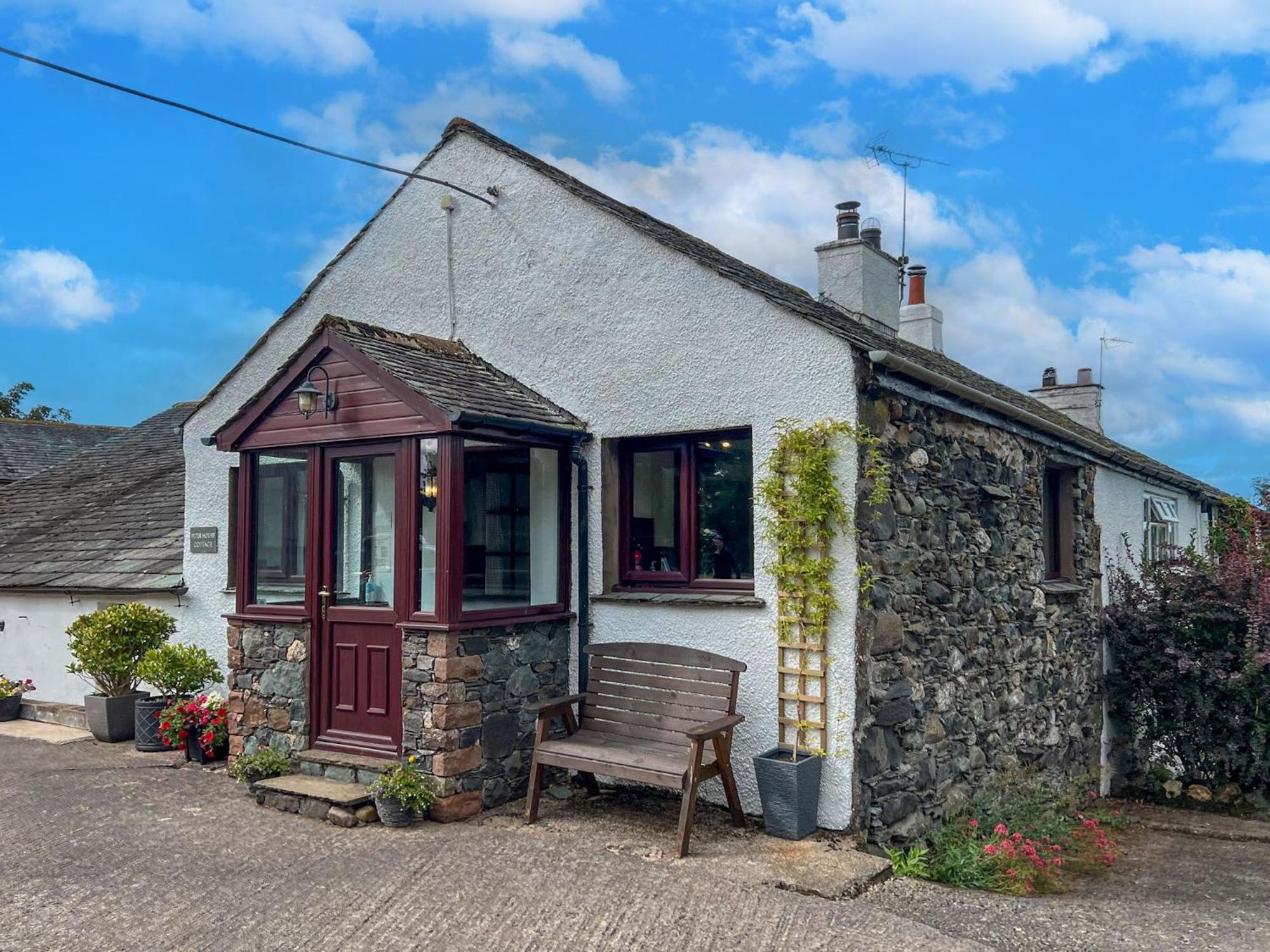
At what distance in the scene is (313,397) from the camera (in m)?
7.51

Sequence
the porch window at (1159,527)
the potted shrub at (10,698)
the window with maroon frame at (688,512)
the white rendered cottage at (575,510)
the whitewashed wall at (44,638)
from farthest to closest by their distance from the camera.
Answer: the porch window at (1159,527), the whitewashed wall at (44,638), the potted shrub at (10,698), the window with maroon frame at (688,512), the white rendered cottage at (575,510)

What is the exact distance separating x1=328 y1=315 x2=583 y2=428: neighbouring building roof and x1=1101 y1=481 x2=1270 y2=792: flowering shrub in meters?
6.86

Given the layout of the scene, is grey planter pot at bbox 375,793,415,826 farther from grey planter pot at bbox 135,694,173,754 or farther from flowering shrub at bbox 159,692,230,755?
grey planter pot at bbox 135,694,173,754

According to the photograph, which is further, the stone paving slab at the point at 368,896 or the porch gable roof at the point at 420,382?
the porch gable roof at the point at 420,382

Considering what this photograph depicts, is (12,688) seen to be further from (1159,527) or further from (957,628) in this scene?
(1159,527)

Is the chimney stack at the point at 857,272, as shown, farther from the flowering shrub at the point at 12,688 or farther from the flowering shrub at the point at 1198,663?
the flowering shrub at the point at 12,688

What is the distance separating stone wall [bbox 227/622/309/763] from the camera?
7727 mm

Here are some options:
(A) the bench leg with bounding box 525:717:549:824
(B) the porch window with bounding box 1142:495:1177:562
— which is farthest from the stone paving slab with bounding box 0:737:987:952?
(B) the porch window with bounding box 1142:495:1177:562

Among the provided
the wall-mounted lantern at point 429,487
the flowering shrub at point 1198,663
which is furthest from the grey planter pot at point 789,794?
the flowering shrub at point 1198,663

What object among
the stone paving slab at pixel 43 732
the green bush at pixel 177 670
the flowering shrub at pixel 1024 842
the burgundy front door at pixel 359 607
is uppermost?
the burgundy front door at pixel 359 607

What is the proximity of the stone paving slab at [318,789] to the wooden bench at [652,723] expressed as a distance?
3.80ft

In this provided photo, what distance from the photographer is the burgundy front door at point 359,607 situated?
7.28 metres

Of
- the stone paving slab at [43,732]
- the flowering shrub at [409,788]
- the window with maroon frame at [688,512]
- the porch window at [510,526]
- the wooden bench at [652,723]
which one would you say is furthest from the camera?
the stone paving slab at [43,732]

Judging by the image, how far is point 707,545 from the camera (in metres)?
7.62
